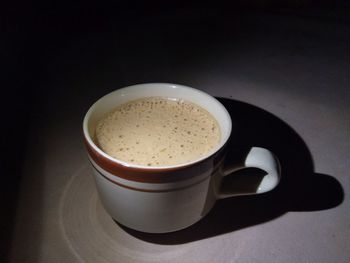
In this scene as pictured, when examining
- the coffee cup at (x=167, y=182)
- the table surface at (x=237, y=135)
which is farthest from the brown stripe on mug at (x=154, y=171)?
the table surface at (x=237, y=135)

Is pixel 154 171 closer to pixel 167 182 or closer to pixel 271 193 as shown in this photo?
pixel 167 182

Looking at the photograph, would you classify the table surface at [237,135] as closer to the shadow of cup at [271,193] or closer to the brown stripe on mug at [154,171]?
the shadow of cup at [271,193]

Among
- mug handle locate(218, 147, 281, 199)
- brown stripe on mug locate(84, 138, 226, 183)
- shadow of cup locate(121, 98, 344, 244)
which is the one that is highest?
brown stripe on mug locate(84, 138, 226, 183)

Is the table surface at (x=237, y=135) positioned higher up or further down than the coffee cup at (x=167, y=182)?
further down

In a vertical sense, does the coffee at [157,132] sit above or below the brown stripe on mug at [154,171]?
below

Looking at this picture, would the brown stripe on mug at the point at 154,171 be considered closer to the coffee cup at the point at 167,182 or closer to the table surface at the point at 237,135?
the coffee cup at the point at 167,182

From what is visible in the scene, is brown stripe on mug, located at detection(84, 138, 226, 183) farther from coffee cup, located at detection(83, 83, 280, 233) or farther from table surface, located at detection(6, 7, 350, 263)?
table surface, located at detection(6, 7, 350, 263)

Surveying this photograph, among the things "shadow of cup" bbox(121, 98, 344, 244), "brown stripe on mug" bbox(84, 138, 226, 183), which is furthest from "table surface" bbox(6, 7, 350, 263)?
"brown stripe on mug" bbox(84, 138, 226, 183)

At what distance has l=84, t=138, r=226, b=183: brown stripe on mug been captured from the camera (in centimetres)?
34

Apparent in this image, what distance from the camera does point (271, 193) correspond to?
0.48 meters

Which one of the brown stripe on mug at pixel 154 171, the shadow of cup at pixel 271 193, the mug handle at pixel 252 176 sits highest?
the brown stripe on mug at pixel 154 171

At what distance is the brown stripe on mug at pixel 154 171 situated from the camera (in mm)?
336

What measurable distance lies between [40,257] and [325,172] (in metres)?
0.37

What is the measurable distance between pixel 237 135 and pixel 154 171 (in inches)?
10.1
